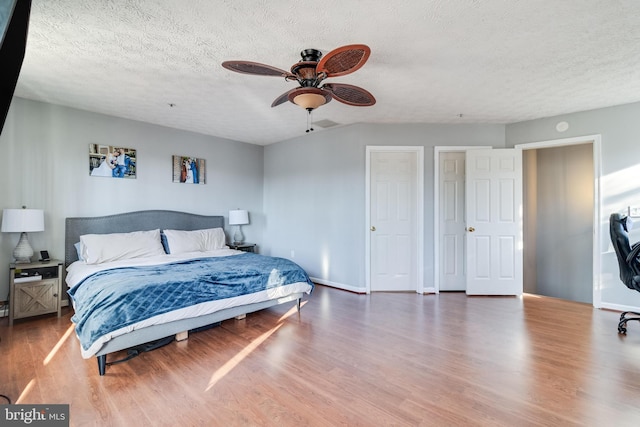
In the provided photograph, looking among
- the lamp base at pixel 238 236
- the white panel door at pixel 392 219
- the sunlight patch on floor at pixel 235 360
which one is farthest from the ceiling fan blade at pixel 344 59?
the lamp base at pixel 238 236

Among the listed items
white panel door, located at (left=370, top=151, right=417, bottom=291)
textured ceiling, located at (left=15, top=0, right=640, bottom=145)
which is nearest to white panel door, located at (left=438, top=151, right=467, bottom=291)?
white panel door, located at (left=370, top=151, right=417, bottom=291)

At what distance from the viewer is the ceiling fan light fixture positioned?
2168mm

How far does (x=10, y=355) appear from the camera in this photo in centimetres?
246

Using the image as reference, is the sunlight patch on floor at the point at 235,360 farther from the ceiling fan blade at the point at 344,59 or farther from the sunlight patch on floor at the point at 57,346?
the ceiling fan blade at the point at 344,59

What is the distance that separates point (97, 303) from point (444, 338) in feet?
9.73

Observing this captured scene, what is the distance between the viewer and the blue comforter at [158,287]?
2195 mm

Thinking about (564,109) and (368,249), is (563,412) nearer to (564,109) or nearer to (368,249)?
(368,249)

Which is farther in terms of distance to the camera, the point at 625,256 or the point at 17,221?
the point at 17,221

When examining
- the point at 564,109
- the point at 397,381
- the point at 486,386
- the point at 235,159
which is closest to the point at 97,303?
the point at 397,381

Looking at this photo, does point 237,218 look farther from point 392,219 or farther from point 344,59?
point 344,59

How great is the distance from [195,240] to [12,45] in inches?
132

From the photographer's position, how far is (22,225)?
314 cm

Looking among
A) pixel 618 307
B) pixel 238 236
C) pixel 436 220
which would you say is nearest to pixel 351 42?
pixel 436 220

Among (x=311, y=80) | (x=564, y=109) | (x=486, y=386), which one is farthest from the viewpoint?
(x=564, y=109)
